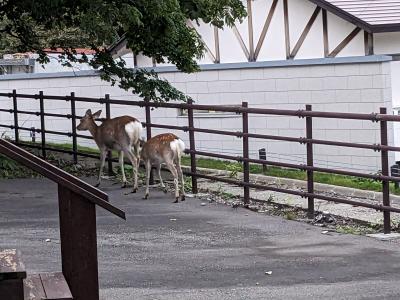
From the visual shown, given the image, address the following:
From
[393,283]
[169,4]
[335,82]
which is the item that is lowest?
[393,283]

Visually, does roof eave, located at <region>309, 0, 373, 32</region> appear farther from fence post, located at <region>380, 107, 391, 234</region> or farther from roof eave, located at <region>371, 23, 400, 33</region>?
fence post, located at <region>380, 107, 391, 234</region>

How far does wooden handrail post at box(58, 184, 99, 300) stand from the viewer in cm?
455

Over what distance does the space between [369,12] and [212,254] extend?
11068 mm

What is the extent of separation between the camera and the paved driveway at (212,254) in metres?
7.12

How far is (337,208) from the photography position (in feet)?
38.8

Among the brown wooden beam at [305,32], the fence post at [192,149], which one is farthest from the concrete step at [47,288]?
the brown wooden beam at [305,32]

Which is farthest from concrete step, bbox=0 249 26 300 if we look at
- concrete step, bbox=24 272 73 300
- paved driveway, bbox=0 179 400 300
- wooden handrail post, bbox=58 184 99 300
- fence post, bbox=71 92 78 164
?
fence post, bbox=71 92 78 164

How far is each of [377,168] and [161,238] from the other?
9.26 m

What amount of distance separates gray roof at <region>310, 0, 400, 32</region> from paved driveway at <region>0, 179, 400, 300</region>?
7475mm

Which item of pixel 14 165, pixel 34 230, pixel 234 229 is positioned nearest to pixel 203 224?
pixel 234 229

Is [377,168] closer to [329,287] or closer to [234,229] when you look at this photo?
[234,229]

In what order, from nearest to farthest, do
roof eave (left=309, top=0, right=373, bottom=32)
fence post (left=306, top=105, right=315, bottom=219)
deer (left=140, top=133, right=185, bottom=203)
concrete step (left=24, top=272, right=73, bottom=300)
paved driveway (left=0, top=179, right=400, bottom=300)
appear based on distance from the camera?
concrete step (left=24, top=272, right=73, bottom=300) < paved driveway (left=0, top=179, right=400, bottom=300) < fence post (left=306, top=105, right=315, bottom=219) < deer (left=140, top=133, right=185, bottom=203) < roof eave (left=309, top=0, right=373, bottom=32)

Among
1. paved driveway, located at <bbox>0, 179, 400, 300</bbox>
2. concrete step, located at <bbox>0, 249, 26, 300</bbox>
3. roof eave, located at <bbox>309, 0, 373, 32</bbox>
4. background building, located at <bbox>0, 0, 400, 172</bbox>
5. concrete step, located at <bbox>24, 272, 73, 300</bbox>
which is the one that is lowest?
paved driveway, located at <bbox>0, 179, 400, 300</bbox>

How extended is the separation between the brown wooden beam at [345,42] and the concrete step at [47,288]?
14747 millimetres
